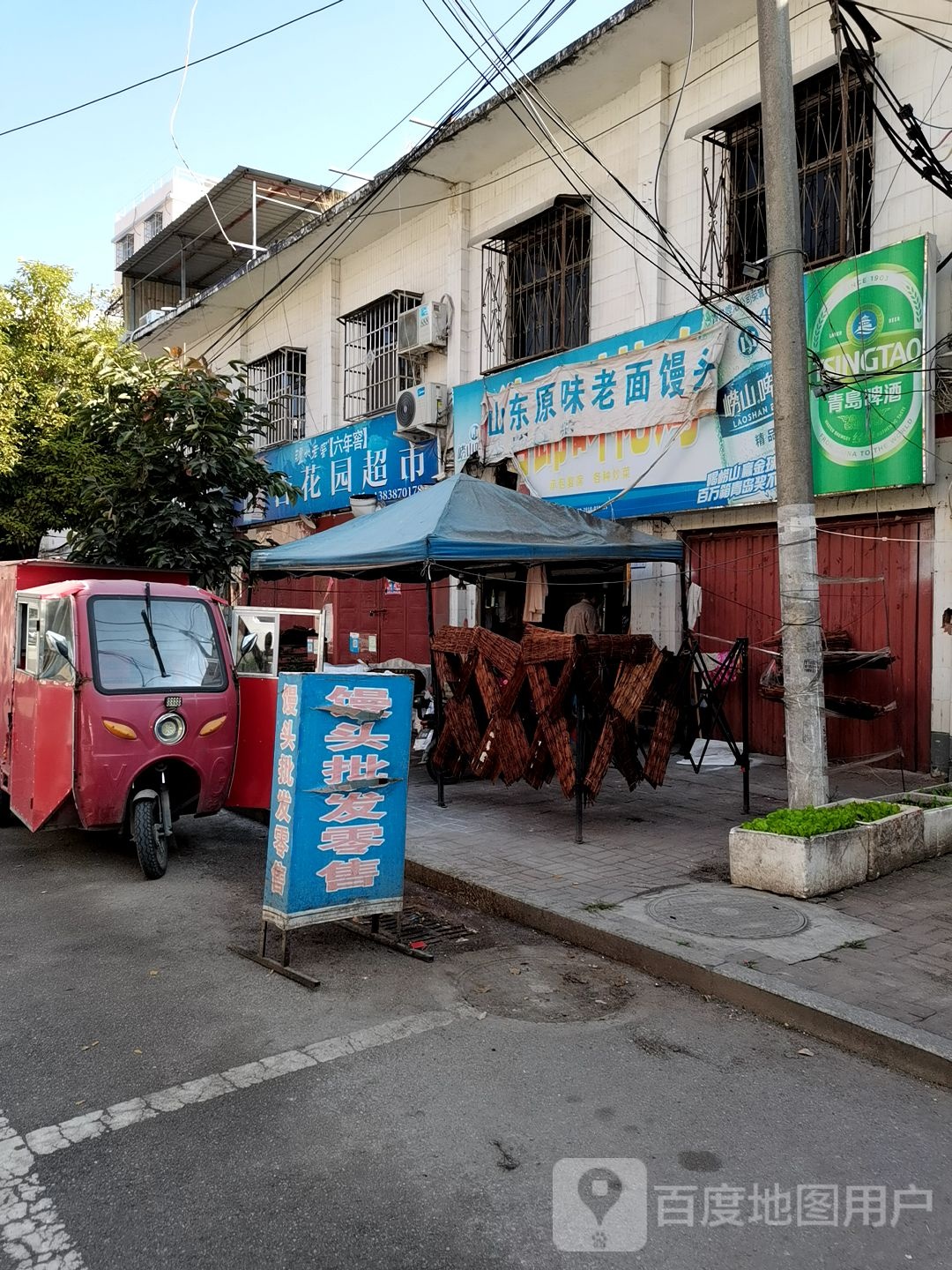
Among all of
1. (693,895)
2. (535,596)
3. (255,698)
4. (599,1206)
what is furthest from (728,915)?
(535,596)

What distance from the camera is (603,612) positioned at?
12875 millimetres

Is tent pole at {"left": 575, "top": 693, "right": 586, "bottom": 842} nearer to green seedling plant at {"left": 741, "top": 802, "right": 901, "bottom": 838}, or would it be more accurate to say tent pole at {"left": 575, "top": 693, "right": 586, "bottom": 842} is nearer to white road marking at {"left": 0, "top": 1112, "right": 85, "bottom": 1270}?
green seedling plant at {"left": 741, "top": 802, "right": 901, "bottom": 838}

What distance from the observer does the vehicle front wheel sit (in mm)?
6617

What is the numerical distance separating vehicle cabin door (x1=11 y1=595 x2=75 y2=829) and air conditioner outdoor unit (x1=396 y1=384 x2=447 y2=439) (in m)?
7.86

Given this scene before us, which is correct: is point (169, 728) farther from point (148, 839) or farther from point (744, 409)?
point (744, 409)

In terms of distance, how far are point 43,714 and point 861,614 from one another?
736 centimetres

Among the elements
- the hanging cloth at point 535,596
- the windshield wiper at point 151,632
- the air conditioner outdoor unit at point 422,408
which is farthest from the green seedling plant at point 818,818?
the air conditioner outdoor unit at point 422,408

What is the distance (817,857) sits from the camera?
573cm

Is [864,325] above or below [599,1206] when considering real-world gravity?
above

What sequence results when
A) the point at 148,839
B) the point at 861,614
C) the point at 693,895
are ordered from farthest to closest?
the point at 861,614 → the point at 148,839 → the point at 693,895

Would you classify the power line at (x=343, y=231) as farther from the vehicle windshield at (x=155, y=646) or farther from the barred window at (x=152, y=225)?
the barred window at (x=152, y=225)

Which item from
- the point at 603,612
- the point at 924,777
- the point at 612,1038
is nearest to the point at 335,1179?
the point at 612,1038

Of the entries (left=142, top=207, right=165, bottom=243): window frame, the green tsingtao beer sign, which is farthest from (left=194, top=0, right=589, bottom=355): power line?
(left=142, top=207, right=165, bottom=243): window frame

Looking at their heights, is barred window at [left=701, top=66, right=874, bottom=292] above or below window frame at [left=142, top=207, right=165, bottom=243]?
below
